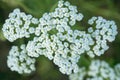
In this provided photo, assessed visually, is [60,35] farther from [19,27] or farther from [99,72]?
[99,72]

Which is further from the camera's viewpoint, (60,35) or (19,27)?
(19,27)

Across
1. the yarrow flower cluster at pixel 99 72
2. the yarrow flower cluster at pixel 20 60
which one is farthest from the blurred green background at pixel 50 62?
the yarrow flower cluster at pixel 20 60

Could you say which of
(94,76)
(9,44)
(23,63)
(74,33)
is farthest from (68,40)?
(9,44)

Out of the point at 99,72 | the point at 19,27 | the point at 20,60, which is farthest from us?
the point at 99,72

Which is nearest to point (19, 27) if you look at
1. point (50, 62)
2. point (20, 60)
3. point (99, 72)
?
point (20, 60)

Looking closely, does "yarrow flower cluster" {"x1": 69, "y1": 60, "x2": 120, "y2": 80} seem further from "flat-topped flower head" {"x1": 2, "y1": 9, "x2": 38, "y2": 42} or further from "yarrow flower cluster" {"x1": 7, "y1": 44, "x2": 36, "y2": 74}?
"flat-topped flower head" {"x1": 2, "y1": 9, "x2": 38, "y2": 42}

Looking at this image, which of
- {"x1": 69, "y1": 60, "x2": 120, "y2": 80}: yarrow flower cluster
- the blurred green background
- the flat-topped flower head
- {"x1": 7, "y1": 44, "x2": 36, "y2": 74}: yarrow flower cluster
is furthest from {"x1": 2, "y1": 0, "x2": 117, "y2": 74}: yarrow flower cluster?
the blurred green background

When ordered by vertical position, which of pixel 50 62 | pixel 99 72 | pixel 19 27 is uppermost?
pixel 50 62
